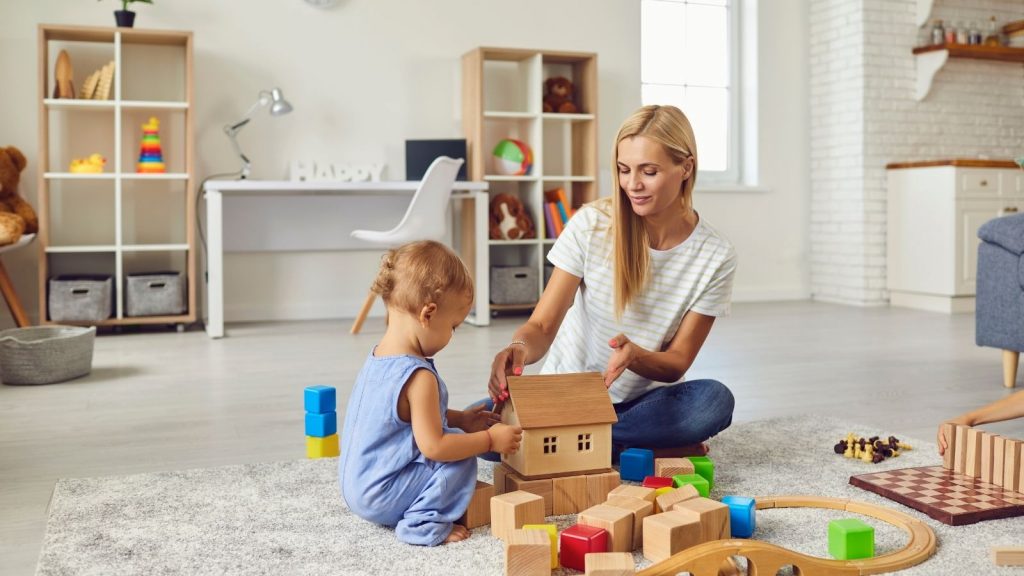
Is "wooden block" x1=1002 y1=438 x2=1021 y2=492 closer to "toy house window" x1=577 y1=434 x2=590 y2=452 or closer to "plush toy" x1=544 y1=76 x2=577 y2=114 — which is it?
"toy house window" x1=577 y1=434 x2=590 y2=452

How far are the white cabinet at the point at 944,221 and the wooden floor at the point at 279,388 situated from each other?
516 millimetres

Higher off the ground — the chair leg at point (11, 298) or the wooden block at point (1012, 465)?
the chair leg at point (11, 298)

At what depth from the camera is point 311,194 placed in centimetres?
482

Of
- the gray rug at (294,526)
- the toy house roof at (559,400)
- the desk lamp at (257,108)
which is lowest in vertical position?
the gray rug at (294,526)

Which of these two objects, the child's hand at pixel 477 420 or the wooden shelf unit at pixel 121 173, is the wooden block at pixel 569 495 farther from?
the wooden shelf unit at pixel 121 173

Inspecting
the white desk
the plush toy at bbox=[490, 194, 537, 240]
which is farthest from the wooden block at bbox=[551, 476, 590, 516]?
the plush toy at bbox=[490, 194, 537, 240]

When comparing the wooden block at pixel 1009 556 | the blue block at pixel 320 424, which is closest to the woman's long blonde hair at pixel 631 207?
the blue block at pixel 320 424

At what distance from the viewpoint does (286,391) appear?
2.91 m

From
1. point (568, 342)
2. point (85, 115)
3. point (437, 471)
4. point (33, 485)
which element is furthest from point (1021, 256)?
point (85, 115)

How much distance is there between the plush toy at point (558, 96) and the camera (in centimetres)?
509

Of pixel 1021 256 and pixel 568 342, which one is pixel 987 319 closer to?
pixel 1021 256

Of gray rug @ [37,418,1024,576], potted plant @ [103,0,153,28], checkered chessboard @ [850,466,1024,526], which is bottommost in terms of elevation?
gray rug @ [37,418,1024,576]

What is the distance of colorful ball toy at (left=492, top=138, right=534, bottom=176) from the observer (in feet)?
16.4

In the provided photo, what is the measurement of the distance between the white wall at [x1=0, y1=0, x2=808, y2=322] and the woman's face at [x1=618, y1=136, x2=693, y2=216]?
3.31m
